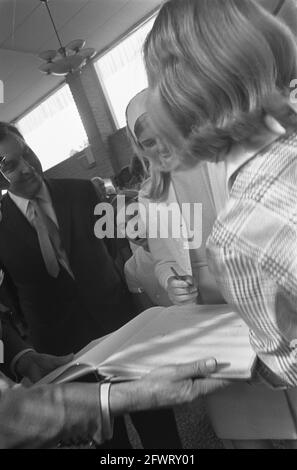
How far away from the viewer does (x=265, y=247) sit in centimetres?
59

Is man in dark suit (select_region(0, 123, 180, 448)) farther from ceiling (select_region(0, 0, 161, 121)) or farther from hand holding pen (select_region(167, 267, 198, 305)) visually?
ceiling (select_region(0, 0, 161, 121))

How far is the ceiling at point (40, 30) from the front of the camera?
562 cm

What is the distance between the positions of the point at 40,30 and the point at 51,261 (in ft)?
18.6

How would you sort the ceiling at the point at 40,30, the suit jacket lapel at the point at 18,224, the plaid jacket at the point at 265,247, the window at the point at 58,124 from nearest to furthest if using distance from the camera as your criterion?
1. the plaid jacket at the point at 265,247
2. the suit jacket lapel at the point at 18,224
3. the ceiling at the point at 40,30
4. the window at the point at 58,124

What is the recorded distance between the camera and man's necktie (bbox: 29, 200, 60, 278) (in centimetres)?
148

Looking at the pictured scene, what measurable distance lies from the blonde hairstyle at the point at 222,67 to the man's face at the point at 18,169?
951mm

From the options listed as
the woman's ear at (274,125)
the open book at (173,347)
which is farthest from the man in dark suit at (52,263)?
the woman's ear at (274,125)

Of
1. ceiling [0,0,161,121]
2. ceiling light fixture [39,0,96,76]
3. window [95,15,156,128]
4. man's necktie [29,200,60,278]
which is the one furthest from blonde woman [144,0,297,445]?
window [95,15,156,128]

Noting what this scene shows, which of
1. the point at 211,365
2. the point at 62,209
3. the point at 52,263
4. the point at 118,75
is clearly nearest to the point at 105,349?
the point at 211,365

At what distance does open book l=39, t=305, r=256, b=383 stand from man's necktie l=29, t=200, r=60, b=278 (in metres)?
0.57

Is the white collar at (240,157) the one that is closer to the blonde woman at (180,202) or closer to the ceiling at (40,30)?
the blonde woman at (180,202)

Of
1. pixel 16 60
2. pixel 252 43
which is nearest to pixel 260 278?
pixel 252 43

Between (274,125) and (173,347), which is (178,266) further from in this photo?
(274,125)
